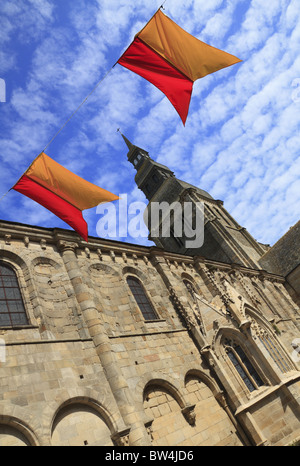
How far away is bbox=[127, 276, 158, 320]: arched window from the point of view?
1476 centimetres

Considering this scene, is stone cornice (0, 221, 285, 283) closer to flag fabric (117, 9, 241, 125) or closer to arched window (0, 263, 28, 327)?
arched window (0, 263, 28, 327)

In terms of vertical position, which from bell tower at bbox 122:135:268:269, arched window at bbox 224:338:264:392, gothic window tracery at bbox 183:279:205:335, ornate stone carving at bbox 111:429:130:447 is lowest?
ornate stone carving at bbox 111:429:130:447

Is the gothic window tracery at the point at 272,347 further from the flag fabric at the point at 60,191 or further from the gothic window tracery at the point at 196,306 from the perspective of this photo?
the flag fabric at the point at 60,191

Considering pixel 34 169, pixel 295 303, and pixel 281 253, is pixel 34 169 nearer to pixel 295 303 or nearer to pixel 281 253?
pixel 295 303

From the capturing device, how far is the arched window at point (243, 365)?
14.3m

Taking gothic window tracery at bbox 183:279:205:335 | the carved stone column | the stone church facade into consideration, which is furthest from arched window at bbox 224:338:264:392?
the carved stone column

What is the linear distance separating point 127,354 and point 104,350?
1.17 meters

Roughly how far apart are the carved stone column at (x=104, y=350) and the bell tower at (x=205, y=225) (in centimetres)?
2285

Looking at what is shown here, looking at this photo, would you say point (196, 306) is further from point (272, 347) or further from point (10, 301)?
point (10, 301)

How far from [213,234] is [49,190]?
25920 millimetres

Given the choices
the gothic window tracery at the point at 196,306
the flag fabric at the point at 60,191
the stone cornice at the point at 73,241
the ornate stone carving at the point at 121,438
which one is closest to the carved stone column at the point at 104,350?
the ornate stone carving at the point at 121,438

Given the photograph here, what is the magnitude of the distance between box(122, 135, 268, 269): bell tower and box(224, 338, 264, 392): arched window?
18.0m

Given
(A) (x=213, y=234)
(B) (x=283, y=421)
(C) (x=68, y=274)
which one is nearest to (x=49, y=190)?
(C) (x=68, y=274)
